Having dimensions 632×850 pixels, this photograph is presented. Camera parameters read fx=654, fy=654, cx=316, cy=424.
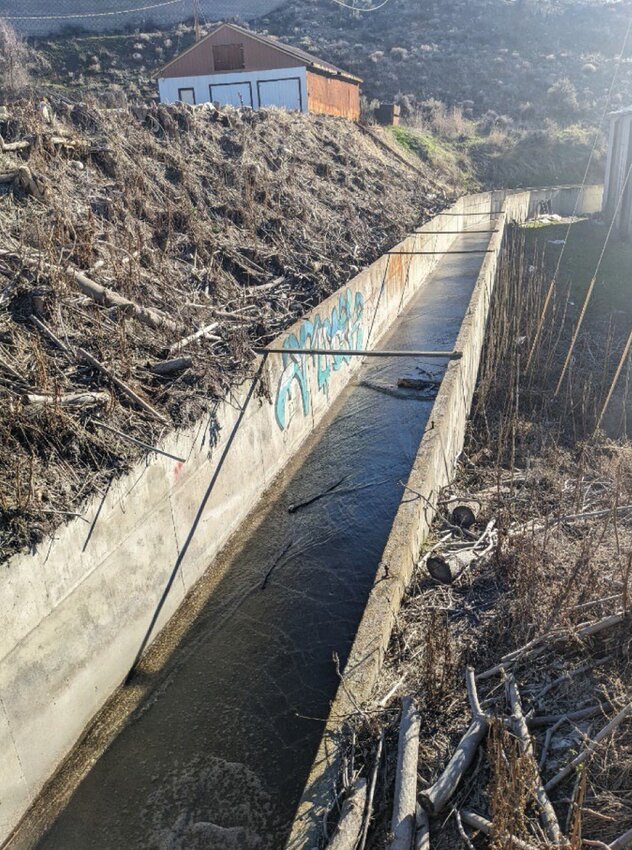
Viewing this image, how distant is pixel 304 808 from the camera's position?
16.7 feet

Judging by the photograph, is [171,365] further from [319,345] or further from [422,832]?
[422,832]

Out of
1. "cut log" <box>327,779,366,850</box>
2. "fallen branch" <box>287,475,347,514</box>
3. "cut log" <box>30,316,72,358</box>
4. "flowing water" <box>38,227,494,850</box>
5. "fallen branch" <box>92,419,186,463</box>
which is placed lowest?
"flowing water" <box>38,227,494,850</box>

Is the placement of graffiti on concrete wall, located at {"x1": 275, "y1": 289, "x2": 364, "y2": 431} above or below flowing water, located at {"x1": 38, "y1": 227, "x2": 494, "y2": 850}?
above

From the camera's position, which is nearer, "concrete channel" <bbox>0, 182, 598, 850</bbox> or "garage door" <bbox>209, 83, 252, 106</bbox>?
"concrete channel" <bbox>0, 182, 598, 850</bbox>

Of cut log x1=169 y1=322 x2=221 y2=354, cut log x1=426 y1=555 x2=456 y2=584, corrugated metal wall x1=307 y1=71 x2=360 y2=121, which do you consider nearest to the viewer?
cut log x1=426 y1=555 x2=456 y2=584

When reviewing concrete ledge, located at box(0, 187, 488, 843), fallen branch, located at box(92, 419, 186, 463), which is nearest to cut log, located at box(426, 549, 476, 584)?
fallen branch, located at box(92, 419, 186, 463)

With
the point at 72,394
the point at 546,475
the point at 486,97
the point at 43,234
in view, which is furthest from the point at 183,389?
the point at 486,97

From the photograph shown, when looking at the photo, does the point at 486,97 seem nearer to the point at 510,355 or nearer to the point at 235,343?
the point at 510,355

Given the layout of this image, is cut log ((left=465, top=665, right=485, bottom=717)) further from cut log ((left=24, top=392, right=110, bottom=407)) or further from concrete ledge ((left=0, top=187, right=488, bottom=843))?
cut log ((left=24, top=392, right=110, bottom=407))

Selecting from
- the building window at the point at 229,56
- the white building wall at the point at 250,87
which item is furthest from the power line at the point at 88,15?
the building window at the point at 229,56

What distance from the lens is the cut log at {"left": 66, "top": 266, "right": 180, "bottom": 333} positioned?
10750 millimetres

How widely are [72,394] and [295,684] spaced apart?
465 cm

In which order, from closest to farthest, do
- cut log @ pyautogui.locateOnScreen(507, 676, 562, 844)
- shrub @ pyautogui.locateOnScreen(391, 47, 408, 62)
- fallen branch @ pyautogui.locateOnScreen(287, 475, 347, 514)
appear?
cut log @ pyautogui.locateOnScreen(507, 676, 562, 844)
fallen branch @ pyautogui.locateOnScreen(287, 475, 347, 514)
shrub @ pyautogui.locateOnScreen(391, 47, 408, 62)

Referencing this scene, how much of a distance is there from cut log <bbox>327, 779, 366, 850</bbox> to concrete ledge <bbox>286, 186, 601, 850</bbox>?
213 millimetres
